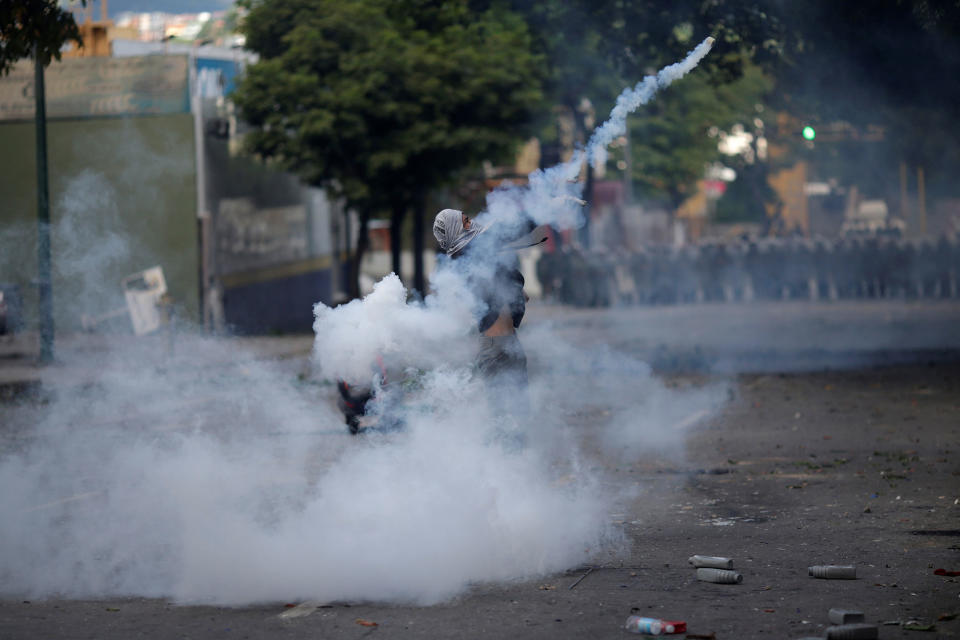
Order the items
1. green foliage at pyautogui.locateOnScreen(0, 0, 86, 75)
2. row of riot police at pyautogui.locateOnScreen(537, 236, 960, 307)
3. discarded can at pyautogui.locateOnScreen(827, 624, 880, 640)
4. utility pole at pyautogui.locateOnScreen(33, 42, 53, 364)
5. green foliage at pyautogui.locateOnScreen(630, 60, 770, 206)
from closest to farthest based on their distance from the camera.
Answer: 1. discarded can at pyautogui.locateOnScreen(827, 624, 880, 640)
2. green foliage at pyautogui.locateOnScreen(0, 0, 86, 75)
3. utility pole at pyautogui.locateOnScreen(33, 42, 53, 364)
4. row of riot police at pyautogui.locateOnScreen(537, 236, 960, 307)
5. green foliage at pyautogui.locateOnScreen(630, 60, 770, 206)

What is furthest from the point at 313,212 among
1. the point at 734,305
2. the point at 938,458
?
the point at 938,458

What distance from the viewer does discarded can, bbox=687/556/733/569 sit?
582 cm

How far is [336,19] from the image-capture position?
23.8 m

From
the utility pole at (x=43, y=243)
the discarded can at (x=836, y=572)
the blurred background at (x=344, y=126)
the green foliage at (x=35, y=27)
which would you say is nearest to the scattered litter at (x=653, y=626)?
the discarded can at (x=836, y=572)

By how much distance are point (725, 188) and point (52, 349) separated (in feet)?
198

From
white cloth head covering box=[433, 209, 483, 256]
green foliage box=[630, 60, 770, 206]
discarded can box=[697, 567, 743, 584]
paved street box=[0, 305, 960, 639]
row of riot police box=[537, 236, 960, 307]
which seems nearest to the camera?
paved street box=[0, 305, 960, 639]

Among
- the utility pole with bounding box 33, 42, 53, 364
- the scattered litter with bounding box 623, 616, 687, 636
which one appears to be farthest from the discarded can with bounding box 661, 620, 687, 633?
the utility pole with bounding box 33, 42, 53, 364

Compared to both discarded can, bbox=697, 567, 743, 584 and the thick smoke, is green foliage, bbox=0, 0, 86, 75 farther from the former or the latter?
discarded can, bbox=697, 567, 743, 584

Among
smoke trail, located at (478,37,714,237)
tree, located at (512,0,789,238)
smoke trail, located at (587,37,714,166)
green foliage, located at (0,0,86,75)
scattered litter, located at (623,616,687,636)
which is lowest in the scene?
scattered litter, located at (623,616,687,636)

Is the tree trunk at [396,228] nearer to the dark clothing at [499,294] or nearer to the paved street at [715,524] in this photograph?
the paved street at [715,524]

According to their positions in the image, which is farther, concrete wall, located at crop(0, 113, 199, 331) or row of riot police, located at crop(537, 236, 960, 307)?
row of riot police, located at crop(537, 236, 960, 307)

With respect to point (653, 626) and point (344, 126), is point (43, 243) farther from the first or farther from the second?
point (653, 626)

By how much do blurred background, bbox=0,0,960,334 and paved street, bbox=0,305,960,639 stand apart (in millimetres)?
3938

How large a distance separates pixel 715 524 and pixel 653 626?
2.37 metres
